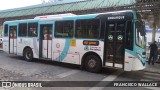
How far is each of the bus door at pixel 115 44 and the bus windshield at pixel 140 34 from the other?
0.61m

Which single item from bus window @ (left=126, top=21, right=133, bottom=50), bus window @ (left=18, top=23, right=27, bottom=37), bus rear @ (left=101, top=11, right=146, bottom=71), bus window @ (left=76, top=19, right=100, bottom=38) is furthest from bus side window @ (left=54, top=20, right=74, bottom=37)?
bus window @ (left=126, top=21, right=133, bottom=50)

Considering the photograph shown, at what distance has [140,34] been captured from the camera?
9.66m

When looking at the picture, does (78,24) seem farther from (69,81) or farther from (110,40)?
(69,81)

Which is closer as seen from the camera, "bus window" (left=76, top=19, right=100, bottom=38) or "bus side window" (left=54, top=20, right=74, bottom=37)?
"bus window" (left=76, top=19, right=100, bottom=38)

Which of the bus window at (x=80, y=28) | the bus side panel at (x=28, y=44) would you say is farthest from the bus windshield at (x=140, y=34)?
the bus side panel at (x=28, y=44)

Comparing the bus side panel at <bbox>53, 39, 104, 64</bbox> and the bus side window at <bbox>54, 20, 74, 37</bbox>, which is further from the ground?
the bus side window at <bbox>54, 20, 74, 37</bbox>

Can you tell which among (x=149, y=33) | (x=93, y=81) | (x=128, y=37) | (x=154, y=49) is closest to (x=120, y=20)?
(x=128, y=37)

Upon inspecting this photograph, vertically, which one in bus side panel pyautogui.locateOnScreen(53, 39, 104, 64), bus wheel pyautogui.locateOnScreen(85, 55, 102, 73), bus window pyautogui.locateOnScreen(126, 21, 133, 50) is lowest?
bus wheel pyautogui.locateOnScreen(85, 55, 102, 73)

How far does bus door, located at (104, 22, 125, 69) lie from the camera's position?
9.44 m

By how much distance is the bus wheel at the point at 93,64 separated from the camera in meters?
10.3

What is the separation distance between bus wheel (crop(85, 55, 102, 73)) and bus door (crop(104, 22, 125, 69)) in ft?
1.58

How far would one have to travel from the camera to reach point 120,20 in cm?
946

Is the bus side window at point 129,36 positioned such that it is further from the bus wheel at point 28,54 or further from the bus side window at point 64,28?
the bus wheel at point 28,54

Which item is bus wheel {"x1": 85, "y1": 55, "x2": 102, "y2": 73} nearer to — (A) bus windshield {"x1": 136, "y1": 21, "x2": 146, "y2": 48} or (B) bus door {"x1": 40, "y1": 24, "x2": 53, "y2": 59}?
(A) bus windshield {"x1": 136, "y1": 21, "x2": 146, "y2": 48}
